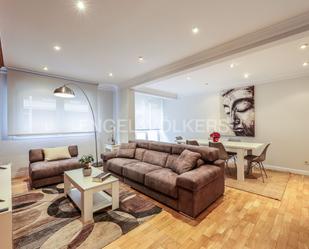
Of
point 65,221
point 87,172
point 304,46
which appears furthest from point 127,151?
point 304,46

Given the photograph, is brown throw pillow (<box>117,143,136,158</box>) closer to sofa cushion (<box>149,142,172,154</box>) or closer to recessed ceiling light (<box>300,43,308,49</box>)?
sofa cushion (<box>149,142,172,154</box>)

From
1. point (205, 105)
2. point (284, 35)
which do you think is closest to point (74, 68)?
point (284, 35)

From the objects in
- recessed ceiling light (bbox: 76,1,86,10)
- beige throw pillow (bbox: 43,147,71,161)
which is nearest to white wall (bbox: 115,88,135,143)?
beige throw pillow (bbox: 43,147,71,161)

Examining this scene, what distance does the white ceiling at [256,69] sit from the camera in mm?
3104

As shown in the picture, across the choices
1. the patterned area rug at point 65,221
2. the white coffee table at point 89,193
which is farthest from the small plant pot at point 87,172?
the patterned area rug at point 65,221

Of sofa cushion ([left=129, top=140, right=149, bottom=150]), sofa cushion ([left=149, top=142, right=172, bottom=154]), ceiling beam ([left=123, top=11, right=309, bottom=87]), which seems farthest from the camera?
sofa cushion ([left=129, top=140, right=149, bottom=150])

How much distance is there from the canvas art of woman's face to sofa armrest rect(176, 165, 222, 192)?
309 cm

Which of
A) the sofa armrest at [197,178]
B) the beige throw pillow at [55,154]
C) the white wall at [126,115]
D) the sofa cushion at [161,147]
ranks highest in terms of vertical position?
the white wall at [126,115]

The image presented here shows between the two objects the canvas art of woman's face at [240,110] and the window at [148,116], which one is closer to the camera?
the canvas art of woman's face at [240,110]

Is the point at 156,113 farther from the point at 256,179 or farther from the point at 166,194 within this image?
the point at 166,194

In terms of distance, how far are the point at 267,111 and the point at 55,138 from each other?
6277mm

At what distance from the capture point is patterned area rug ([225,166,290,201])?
10.2 ft

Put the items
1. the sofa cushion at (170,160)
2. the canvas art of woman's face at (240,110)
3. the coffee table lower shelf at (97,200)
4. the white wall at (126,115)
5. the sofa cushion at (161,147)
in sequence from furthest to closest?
the white wall at (126,115) < the canvas art of woman's face at (240,110) < the sofa cushion at (161,147) < the sofa cushion at (170,160) < the coffee table lower shelf at (97,200)

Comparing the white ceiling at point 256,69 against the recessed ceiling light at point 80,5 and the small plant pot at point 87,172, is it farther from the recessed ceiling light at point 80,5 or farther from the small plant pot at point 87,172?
the small plant pot at point 87,172
